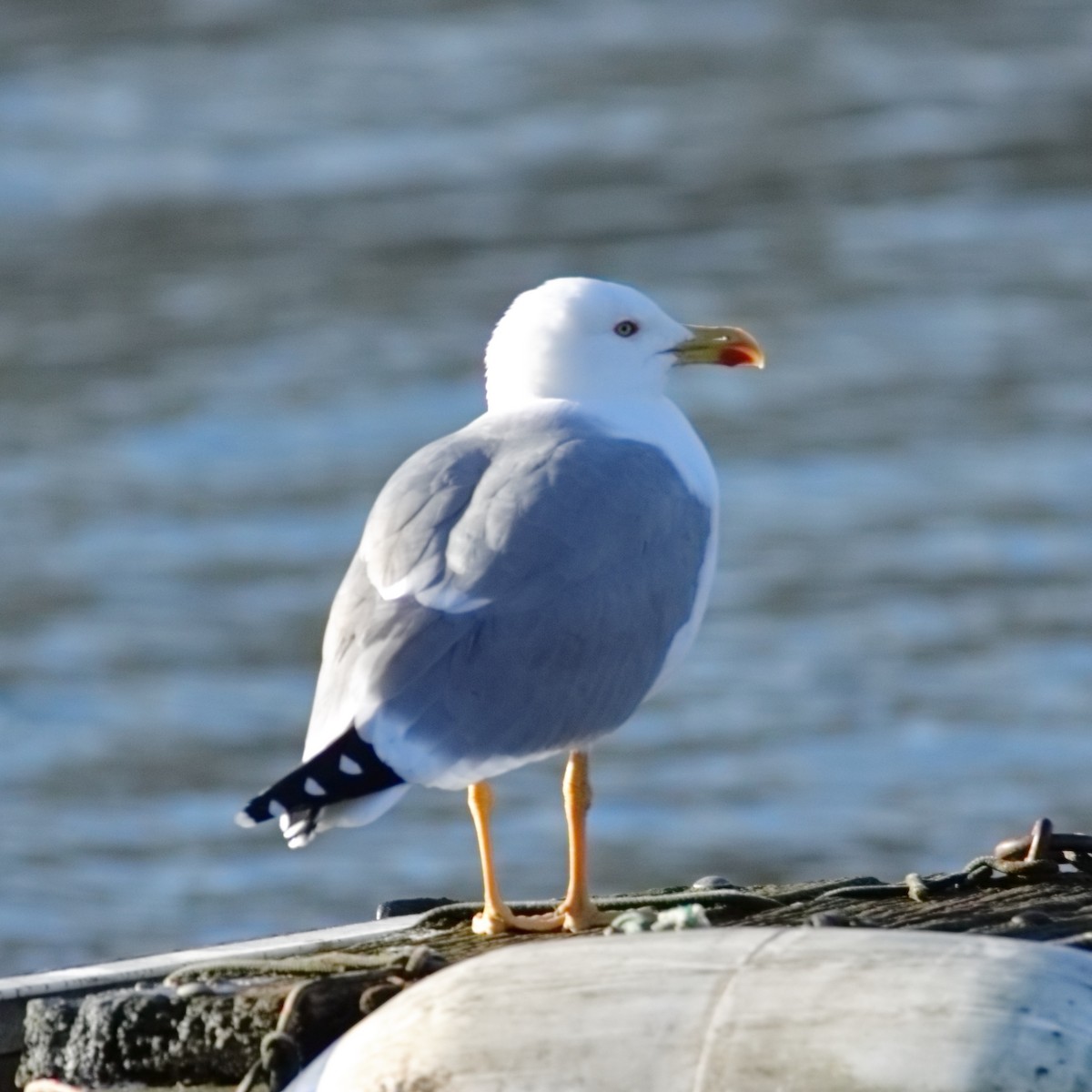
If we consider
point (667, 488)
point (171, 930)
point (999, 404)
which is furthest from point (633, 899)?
point (999, 404)

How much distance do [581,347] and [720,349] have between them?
31 cm

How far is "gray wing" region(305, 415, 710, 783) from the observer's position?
12.0 ft

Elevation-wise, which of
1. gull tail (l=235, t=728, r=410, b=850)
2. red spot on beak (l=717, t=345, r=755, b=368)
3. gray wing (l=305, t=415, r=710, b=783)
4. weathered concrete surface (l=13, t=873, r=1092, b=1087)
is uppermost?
red spot on beak (l=717, t=345, r=755, b=368)

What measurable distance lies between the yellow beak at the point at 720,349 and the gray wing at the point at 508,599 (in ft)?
1.30

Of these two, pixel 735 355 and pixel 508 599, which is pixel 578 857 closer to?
pixel 508 599

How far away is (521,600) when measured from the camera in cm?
378

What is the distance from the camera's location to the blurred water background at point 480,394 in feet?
25.2

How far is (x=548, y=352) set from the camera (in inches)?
167

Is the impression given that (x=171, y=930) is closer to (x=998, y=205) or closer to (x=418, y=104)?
(x=998, y=205)

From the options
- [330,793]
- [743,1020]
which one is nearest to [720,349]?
[330,793]

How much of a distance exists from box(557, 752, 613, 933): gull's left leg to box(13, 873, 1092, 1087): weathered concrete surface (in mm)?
81

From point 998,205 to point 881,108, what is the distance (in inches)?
63.7

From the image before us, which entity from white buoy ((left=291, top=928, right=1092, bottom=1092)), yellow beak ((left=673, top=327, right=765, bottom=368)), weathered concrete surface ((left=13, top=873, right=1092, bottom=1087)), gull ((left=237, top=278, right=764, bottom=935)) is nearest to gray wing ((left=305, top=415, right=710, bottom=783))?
gull ((left=237, top=278, right=764, bottom=935))

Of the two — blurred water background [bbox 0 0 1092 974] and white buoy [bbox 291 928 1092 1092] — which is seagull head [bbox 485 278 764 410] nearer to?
white buoy [bbox 291 928 1092 1092]
